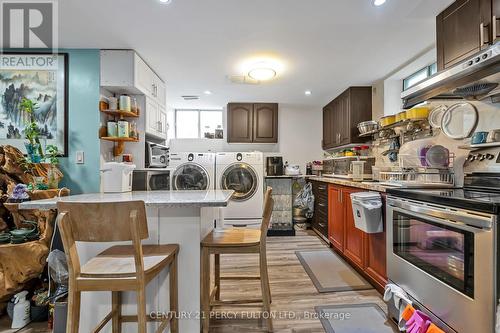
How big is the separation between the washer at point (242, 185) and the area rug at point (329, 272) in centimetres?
104

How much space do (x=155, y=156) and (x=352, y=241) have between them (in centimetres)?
260

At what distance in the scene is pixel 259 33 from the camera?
2.33 meters

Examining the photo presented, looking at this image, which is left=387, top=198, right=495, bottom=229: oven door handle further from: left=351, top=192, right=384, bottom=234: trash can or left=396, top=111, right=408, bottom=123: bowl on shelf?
left=396, top=111, right=408, bottom=123: bowl on shelf

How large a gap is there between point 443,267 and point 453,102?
5.24ft

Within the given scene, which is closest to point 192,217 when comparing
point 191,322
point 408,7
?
point 191,322

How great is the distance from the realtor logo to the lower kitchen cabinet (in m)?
3.31

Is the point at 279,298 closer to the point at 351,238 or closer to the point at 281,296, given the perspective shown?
the point at 281,296

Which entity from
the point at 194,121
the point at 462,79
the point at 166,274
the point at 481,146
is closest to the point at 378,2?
the point at 462,79

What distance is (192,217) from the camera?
1567 mm

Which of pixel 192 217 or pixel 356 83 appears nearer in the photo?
pixel 192 217

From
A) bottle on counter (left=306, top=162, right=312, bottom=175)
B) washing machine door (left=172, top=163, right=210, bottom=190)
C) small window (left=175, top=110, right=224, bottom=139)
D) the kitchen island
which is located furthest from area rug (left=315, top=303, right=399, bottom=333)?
small window (left=175, top=110, right=224, bottom=139)

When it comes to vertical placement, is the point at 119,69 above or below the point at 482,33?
above

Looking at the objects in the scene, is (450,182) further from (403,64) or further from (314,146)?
(314,146)

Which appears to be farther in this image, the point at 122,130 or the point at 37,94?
the point at 122,130
